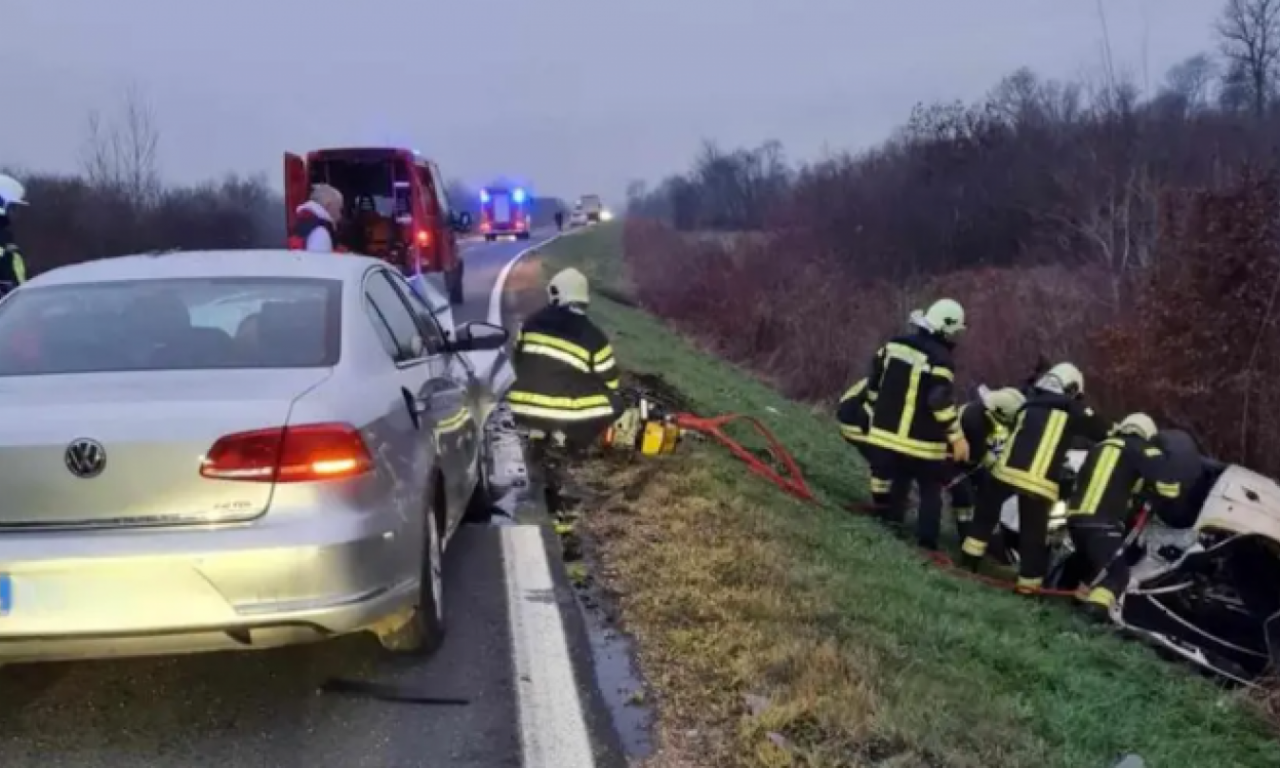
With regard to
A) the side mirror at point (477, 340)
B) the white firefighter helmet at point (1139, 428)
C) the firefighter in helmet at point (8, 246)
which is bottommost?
the white firefighter helmet at point (1139, 428)

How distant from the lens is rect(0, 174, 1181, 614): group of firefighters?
680cm

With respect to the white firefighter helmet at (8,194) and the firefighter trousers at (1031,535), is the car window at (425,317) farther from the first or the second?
the firefighter trousers at (1031,535)

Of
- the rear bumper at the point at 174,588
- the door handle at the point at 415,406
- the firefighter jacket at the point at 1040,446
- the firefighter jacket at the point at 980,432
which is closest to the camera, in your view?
the rear bumper at the point at 174,588

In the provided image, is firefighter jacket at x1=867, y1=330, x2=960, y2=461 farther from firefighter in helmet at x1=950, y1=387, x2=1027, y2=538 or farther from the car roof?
the car roof

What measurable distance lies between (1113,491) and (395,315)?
4158 millimetres

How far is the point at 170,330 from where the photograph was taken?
13.6 ft

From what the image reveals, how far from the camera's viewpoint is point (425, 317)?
5.64 metres

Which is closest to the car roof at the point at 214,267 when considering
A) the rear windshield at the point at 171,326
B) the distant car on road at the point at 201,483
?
the rear windshield at the point at 171,326

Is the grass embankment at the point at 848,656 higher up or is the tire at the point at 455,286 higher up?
the tire at the point at 455,286

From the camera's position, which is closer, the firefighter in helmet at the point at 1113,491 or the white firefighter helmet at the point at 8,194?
the firefighter in helmet at the point at 1113,491

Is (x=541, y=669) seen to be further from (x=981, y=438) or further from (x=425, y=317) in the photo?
(x=981, y=438)

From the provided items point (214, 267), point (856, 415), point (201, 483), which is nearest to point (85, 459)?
point (201, 483)

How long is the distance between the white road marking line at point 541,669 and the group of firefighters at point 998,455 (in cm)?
306

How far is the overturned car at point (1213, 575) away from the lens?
5770 mm
